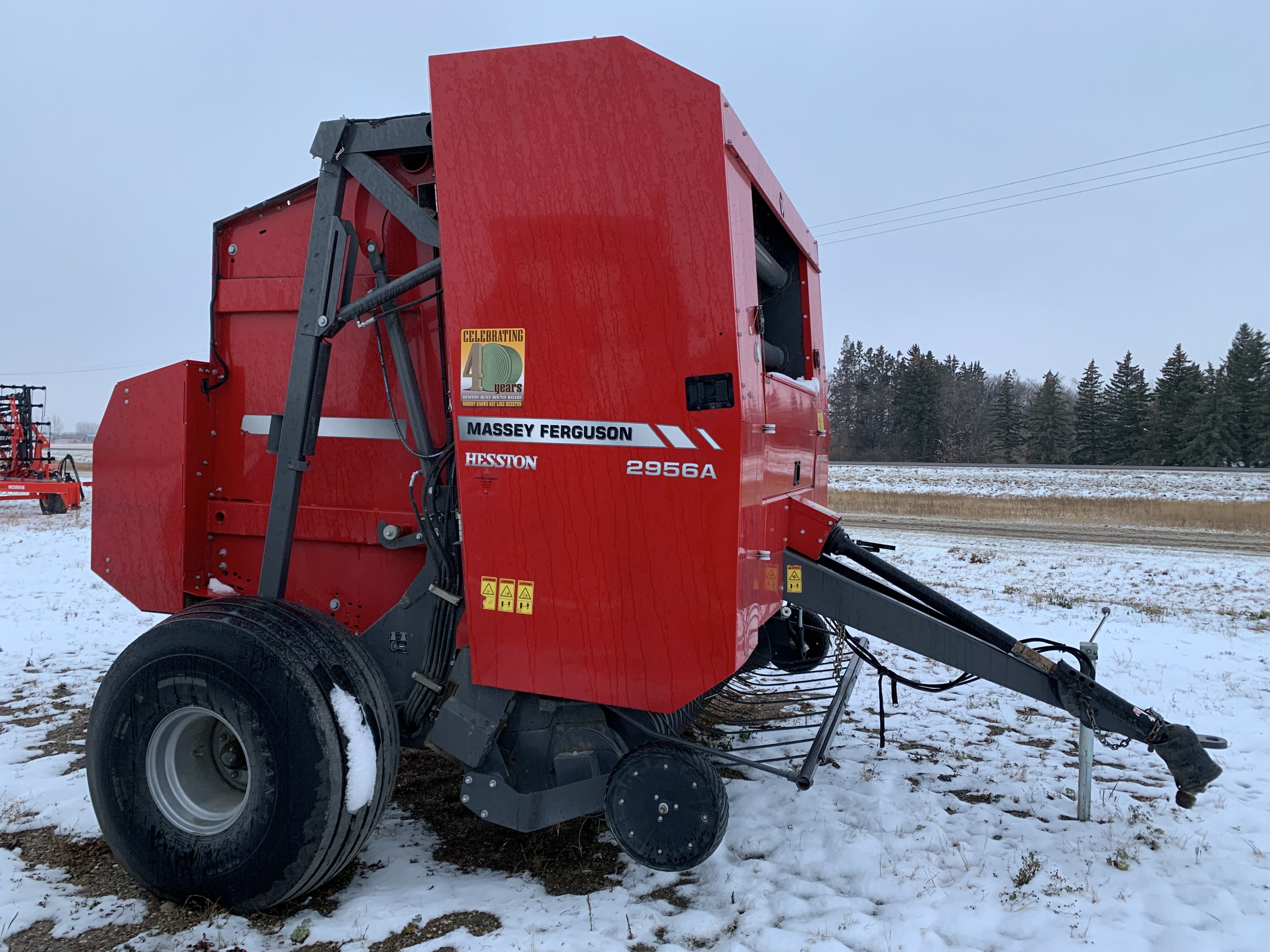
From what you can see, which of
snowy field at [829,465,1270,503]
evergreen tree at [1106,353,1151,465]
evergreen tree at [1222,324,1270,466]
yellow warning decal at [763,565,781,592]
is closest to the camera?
yellow warning decal at [763,565,781,592]

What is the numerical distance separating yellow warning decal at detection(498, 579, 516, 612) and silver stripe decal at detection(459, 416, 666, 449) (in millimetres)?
482

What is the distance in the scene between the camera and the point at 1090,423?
4594 centimetres

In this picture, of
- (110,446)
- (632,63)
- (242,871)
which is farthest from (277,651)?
(632,63)

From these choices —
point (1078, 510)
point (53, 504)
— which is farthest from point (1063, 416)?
point (53, 504)

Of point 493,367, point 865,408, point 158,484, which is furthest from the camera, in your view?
point 865,408

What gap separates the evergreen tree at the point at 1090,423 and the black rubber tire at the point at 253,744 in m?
49.7

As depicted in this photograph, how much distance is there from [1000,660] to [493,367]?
87.4 inches

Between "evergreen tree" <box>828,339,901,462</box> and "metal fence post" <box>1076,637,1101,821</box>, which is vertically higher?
"evergreen tree" <box>828,339,901,462</box>

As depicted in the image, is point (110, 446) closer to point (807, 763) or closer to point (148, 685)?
point (148, 685)

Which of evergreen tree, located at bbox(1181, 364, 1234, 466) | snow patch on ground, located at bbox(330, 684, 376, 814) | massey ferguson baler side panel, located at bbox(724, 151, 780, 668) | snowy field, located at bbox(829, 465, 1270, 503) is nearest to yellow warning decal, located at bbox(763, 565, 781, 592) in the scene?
massey ferguson baler side panel, located at bbox(724, 151, 780, 668)

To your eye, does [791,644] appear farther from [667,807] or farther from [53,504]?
[53,504]

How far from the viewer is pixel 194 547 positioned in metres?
3.59

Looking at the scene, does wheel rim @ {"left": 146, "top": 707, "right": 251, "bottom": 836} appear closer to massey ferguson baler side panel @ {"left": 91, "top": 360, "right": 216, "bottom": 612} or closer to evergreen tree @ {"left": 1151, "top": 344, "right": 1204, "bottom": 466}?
massey ferguson baler side panel @ {"left": 91, "top": 360, "right": 216, "bottom": 612}

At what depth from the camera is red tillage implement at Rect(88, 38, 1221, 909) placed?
8.30ft
